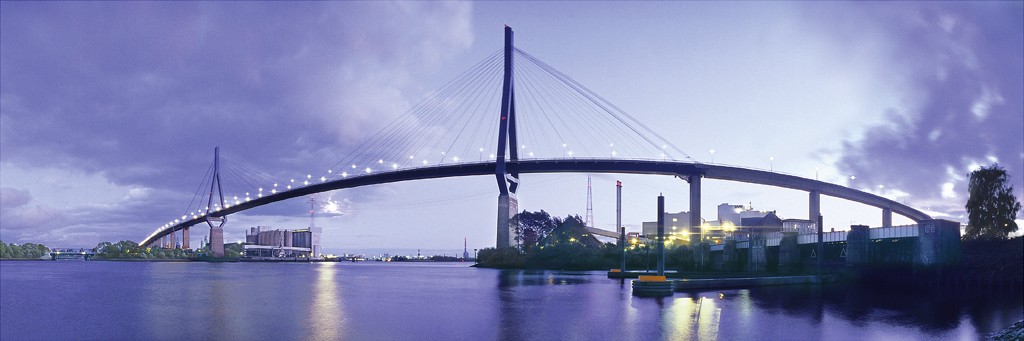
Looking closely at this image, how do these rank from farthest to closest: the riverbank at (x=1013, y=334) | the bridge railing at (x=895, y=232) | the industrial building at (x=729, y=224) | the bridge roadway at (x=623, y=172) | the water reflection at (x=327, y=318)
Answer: the industrial building at (x=729, y=224)
the bridge roadway at (x=623, y=172)
the bridge railing at (x=895, y=232)
the water reflection at (x=327, y=318)
the riverbank at (x=1013, y=334)

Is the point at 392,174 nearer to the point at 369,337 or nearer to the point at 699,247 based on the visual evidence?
the point at 699,247

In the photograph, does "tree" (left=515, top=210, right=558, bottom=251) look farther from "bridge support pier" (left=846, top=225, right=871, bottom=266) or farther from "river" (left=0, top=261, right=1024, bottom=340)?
"river" (left=0, top=261, right=1024, bottom=340)

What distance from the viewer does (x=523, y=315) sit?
37094 mm

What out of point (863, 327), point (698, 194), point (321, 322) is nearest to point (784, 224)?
point (698, 194)

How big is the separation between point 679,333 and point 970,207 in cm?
A: 4562

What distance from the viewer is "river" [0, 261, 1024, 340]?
98.6ft

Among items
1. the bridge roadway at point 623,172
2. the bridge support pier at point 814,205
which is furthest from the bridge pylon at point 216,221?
the bridge support pier at point 814,205

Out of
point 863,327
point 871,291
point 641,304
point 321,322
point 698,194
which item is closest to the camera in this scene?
point 863,327

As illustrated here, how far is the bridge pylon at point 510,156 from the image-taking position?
105 m

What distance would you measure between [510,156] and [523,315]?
7204 centimetres

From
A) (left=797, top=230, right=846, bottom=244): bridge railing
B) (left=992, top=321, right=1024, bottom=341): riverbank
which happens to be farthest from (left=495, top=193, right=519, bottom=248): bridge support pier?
(left=992, top=321, right=1024, bottom=341): riverbank

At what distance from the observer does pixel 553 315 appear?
3675cm

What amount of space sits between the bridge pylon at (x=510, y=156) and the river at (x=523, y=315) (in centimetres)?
5023

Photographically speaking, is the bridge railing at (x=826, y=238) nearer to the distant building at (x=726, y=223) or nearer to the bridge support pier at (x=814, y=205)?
the distant building at (x=726, y=223)
